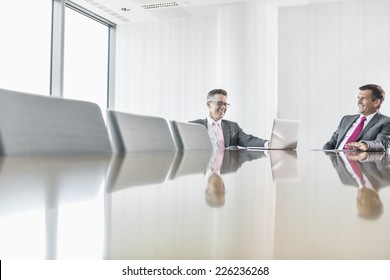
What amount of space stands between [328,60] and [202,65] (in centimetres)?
148

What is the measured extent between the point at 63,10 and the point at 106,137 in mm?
3180

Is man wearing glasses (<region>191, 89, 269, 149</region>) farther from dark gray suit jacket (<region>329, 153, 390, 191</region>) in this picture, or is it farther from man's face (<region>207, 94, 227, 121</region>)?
dark gray suit jacket (<region>329, 153, 390, 191</region>)

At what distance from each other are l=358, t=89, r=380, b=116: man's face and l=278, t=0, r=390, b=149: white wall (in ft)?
3.22

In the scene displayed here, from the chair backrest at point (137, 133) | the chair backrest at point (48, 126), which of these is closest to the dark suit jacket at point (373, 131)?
the chair backrest at point (137, 133)

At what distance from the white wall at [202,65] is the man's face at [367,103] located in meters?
1.09

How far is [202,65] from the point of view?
14.4ft

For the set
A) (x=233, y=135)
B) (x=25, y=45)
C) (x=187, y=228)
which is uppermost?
(x=25, y=45)

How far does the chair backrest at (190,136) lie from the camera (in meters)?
1.87

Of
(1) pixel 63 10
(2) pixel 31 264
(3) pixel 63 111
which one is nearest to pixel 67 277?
(2) pixel 31 264

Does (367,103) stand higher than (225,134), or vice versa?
(367,103)

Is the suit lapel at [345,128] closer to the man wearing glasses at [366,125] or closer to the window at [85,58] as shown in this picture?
the man wearing glasses at [366,125]

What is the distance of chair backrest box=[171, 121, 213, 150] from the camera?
73.6 inches

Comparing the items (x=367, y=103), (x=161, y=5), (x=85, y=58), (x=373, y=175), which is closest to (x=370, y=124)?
(x=367, y=103)

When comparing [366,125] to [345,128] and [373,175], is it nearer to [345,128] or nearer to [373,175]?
[345,128]
